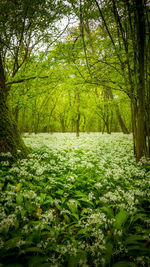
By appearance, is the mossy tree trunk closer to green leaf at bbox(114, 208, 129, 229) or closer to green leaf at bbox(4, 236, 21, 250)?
green leaf at bbox(4, 236, 21, 250)

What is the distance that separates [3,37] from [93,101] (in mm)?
11346

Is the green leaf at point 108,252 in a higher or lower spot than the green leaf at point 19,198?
lower

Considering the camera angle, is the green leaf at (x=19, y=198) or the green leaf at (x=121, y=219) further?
the green leaf at (x=19, y=198)

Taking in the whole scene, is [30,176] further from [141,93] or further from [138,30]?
[138,30]

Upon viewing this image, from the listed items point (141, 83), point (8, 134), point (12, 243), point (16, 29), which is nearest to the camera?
point (12, 243)

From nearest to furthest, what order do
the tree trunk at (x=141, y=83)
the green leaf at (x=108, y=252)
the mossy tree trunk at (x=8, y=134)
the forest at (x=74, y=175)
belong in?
the green leaf at (x=108, y=252)
the forest at (x=74, y=175)
the tree trunk at (x=141, y=83)
the mossy tree trunk at (x=8, y=134)

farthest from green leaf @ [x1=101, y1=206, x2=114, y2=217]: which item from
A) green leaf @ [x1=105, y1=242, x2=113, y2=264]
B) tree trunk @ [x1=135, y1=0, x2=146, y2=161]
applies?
tree trunk @ [x1=135, y1=0, x2=146, y2=161]

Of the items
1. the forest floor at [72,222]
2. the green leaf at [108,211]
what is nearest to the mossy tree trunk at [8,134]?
the forest floor at [72,222]

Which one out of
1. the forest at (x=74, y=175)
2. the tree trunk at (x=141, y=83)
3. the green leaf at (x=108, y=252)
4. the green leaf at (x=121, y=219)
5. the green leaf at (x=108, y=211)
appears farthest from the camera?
the tree trunk at (x=141, y=83)

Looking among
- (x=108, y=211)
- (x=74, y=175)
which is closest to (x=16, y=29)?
(x=74, y=175)

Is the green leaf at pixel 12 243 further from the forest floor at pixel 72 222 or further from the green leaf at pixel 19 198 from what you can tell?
the green leaf at pixel 19 198

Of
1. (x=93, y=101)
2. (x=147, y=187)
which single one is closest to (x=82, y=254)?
(x=147, y=187)

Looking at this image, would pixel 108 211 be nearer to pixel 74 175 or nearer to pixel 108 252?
pixel 108 252

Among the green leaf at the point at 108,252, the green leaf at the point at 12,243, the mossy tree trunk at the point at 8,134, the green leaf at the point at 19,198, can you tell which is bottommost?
the green leaf at the point at 108,252
